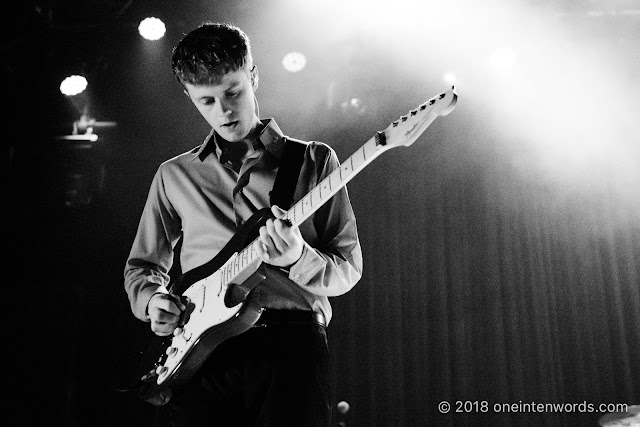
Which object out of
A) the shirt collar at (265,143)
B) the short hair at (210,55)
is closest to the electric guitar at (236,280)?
the shirt collar at (265,143)

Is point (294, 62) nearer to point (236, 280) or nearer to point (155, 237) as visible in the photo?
point (155, 237)

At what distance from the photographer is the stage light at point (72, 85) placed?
4898 mm

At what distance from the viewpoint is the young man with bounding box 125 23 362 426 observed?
5.32 ft

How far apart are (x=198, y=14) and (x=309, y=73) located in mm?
1020

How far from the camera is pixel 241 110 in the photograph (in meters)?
1.97

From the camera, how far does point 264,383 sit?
1624 mm

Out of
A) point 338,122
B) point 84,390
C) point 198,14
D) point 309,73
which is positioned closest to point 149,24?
point 198,14

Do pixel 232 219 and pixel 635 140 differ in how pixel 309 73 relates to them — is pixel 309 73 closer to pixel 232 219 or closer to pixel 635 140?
pixel 635 140

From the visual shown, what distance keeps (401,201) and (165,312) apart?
3651 millimetres

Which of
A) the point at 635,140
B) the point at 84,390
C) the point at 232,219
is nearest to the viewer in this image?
the point at 232,219

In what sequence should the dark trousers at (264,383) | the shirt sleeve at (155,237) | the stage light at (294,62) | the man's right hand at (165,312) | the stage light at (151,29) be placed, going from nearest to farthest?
the dark trousers at (264,383) → the man's right hand at (165,312) → the shirt sleeve at (155,237) → the stage light at (151,29) → the stage light at (294,62)

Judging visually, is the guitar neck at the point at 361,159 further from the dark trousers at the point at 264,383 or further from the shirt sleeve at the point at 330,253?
the dark trousers at the point at 264,383

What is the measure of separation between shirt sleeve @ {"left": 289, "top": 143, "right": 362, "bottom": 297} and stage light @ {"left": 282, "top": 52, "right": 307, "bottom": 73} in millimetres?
3305

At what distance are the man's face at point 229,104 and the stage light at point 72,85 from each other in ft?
10.8
